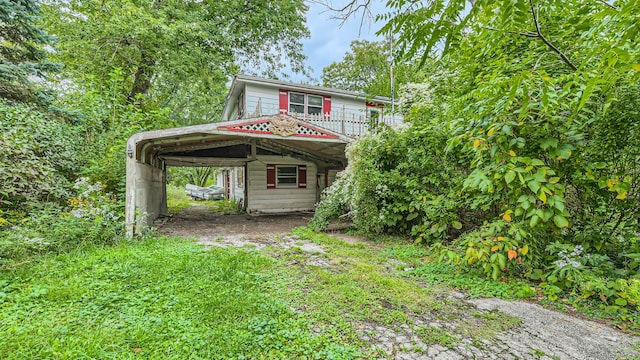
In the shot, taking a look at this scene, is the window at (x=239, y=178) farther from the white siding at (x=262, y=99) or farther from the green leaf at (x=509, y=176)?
the green leaf at (x=509, y=176)

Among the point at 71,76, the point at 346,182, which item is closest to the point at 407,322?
the point at 346,182

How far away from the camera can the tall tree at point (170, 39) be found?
28.1 ft

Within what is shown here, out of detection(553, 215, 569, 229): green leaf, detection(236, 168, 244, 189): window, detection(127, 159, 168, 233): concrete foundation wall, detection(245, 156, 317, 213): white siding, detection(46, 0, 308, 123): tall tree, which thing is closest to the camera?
detection(553, 215, 569, 229): green leaf

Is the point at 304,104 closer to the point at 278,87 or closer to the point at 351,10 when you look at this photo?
the point at 278,87

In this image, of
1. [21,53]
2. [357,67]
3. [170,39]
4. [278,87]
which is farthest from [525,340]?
[357,67]

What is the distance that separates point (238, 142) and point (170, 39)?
449 cm

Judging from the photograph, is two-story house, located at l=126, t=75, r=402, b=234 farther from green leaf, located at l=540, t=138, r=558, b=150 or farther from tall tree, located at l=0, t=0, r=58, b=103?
green leaf, located at l=540, t=138, r=558, b=150

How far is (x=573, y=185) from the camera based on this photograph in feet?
9.68

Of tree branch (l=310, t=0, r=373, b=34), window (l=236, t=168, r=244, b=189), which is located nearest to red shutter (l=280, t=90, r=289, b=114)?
window (l=236, t=168, r=244, b=189)

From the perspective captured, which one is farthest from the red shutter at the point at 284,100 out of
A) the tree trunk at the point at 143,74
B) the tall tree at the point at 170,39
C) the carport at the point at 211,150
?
the tree trunk at the point at 143,74

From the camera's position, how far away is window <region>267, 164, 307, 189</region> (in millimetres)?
10750

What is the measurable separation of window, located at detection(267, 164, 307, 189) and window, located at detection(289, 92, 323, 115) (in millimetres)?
2336

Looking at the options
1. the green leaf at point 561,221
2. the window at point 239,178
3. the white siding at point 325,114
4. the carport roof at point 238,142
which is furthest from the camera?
the window at point 239,178

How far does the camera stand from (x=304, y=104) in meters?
11.1
